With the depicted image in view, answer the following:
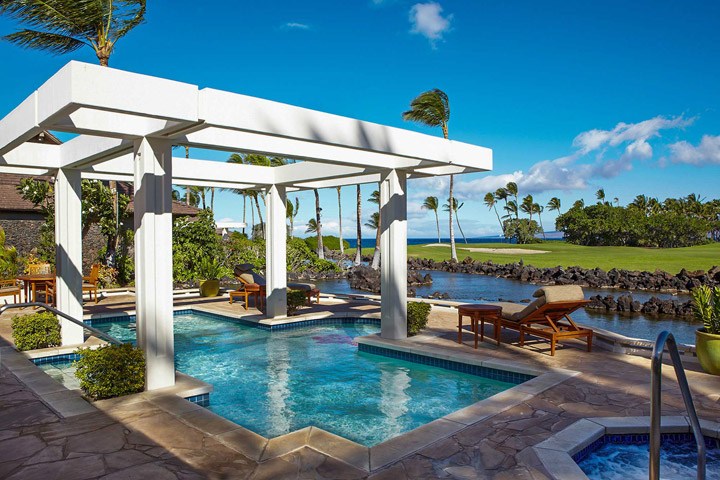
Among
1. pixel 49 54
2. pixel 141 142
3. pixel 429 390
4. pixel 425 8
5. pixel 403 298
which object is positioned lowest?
pixel 429 390

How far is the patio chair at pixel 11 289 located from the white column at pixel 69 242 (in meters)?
5.12

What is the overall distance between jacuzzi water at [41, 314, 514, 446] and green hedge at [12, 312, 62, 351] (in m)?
2.01

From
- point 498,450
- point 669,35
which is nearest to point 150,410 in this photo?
point 498,450

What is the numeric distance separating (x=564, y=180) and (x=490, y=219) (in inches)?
518

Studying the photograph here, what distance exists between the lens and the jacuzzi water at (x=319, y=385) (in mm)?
5930

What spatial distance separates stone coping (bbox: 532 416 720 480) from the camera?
3897 millimetres

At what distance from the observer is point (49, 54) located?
58.2 feet

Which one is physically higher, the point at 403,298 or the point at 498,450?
the point at 403,298

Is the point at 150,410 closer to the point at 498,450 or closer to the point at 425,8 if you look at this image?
the point at 498,450

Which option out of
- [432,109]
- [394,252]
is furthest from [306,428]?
[432,109]

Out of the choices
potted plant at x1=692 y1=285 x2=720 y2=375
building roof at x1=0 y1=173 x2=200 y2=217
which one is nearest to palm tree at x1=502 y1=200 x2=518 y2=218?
building roof at x1=0 y1=173 x2=200 y2=217

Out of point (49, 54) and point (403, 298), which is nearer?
point (403, 298)

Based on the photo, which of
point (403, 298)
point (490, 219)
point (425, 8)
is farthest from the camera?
point (490, 219)

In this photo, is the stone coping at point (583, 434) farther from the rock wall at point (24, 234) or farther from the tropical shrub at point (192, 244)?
the rock wall at point (24, 234)
